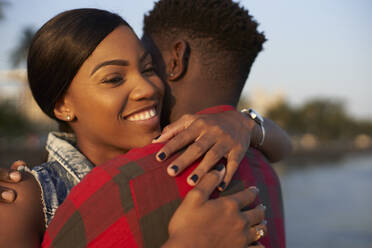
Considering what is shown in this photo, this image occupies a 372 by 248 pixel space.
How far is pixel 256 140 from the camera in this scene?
8.23 ft

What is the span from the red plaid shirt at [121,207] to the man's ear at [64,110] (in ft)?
3.30

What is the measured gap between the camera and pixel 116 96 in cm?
223

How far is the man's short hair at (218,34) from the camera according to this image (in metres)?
2.24

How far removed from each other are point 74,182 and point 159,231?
804 mm

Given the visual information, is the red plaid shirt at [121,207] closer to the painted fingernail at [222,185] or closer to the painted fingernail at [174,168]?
the painted fingernail at [174,168]

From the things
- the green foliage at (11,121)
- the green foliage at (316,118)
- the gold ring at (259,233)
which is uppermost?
the gold ring at (259,233)

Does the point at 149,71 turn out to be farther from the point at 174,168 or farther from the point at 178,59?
the point at 174,168

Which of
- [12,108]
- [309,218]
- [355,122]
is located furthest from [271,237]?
[355,122]

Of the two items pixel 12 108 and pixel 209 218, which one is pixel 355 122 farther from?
pixel 209 218

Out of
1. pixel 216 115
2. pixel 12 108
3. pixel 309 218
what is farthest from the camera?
pixel 12 108

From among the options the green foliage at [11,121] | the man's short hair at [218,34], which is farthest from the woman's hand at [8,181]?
the green foliage at [11,121]

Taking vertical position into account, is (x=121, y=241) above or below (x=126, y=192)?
below

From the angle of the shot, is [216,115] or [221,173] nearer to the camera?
[221,173]

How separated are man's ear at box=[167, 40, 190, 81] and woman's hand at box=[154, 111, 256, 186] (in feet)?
1.18
